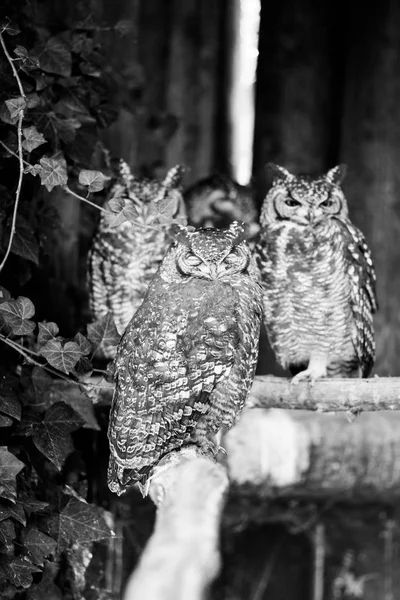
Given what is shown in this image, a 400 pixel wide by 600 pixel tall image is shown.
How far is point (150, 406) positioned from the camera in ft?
6.95

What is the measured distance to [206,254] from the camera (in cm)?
208

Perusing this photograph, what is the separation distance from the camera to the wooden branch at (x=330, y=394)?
7.51 feet

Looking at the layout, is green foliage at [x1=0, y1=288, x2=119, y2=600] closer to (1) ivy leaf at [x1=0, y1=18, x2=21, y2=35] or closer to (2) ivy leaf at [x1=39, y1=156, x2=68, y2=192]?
(2) ivy leaf at [x1=39, y1=156, x2=68, y2=192]

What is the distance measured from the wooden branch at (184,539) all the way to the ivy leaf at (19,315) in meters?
0.43

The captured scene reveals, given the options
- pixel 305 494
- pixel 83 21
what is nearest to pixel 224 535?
pixel 305 494

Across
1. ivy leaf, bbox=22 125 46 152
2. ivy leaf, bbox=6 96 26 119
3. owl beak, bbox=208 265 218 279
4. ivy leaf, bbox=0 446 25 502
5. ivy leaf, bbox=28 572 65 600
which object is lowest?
ivy leaf, bbox=28 572 65 600

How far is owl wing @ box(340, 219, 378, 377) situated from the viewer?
8.66ft

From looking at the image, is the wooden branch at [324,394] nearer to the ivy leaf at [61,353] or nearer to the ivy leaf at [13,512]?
the ivy leaf at [61,353]

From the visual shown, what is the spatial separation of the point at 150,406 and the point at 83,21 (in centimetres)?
105

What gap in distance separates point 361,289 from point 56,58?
3.27 ft

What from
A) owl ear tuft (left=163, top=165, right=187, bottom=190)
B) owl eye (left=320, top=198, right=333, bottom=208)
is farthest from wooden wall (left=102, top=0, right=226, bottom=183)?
owl eye (left=320, top=198, right=333, bottom=208)

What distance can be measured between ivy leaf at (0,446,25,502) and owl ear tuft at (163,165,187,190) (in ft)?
3.15

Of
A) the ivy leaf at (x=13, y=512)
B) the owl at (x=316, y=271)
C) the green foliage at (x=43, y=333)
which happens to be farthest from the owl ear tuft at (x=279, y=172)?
the ivy leaf at (x=13, y=512)

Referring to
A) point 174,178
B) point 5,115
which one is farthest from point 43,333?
point 174,178
